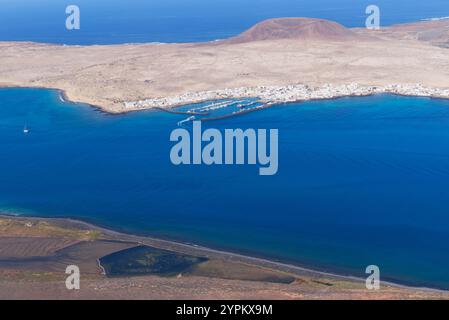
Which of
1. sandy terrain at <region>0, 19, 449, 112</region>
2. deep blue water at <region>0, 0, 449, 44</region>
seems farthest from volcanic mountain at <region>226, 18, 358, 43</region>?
deep blue water at <region>0, 0, 449, 44</region>

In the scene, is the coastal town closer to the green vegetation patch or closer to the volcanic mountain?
the volcanic mountain

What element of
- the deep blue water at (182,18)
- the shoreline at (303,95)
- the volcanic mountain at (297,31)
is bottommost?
the shoreline at (303,95)

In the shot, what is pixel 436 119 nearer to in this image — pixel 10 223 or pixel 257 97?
pixel 257 97

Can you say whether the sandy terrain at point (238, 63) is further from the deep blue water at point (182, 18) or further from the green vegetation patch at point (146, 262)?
the green vegetation patch at point (146, 262)

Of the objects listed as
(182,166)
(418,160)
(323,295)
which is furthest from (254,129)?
(323,295)

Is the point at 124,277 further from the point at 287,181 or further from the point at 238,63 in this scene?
the point at 238,63

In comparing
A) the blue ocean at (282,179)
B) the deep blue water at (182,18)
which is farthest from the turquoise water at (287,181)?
the deep blue water at (182,18)

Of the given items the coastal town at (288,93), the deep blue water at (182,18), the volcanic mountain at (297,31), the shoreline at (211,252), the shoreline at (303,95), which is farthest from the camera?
the deep blue water at (182,18)
